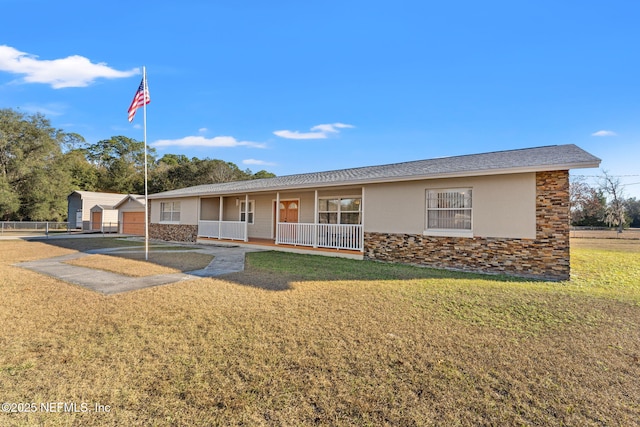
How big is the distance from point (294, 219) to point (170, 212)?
9565mm

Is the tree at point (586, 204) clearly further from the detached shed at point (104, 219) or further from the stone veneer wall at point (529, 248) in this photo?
the detached shed at point (104, 219)

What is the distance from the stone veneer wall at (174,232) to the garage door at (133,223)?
197 inches

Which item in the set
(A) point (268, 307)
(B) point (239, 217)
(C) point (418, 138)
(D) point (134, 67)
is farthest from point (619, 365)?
(C) point (418, 138)

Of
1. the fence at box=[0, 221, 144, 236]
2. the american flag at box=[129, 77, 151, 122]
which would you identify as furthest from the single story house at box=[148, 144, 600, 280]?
the fence at box=[0, 221, 144, 236]

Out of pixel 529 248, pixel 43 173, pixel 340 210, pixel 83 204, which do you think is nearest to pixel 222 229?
pixel 340 210

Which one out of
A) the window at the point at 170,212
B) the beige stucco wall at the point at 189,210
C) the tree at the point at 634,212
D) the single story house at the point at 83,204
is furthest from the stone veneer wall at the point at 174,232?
the tree at the point at 634,212

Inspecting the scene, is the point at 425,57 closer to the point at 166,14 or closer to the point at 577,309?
the point at 166,14

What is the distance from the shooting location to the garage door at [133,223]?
81.1 ft

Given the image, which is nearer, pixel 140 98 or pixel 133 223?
pixel 140 98

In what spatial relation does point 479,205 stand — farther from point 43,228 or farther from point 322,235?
point 43,228

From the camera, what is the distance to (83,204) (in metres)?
30.7

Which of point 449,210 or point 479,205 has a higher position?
point 479,205

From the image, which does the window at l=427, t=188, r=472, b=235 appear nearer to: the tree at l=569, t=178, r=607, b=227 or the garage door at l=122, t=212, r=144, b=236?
the garage door at l=122, t=212, r=144, b=236

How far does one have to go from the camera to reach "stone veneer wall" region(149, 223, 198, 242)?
58.1 feet
